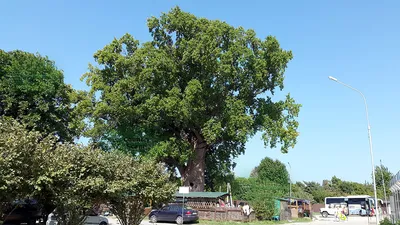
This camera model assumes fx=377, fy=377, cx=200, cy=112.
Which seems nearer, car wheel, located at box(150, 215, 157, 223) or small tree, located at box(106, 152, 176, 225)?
small tree, located at box(106, 152, 176, 225)

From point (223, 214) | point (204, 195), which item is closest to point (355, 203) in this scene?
point (223, 214)

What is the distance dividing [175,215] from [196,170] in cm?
871

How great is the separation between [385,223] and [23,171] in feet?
51.2

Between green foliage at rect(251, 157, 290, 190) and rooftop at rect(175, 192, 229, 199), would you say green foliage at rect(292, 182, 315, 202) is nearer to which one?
green foliage at rect(251, 157, 290, 190)

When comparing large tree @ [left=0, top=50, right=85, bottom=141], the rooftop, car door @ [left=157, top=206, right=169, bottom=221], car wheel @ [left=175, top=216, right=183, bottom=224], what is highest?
large tree @ [left=0, top=50, right=85, bottom=141]

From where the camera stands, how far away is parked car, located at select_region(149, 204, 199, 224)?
29.5 meters

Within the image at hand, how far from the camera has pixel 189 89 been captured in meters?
32.7

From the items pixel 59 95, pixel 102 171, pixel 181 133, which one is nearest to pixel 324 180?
pixel 181 133

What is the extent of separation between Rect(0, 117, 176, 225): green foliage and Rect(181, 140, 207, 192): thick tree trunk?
2098 cm

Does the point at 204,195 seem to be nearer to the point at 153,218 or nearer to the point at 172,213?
the point at 172,213

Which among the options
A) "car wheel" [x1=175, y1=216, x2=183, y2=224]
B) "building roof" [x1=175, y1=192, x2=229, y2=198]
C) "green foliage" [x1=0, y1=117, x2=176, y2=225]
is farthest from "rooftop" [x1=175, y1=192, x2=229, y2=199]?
"green foliage" [x1=0, y1=117, x2=176, y2=225]

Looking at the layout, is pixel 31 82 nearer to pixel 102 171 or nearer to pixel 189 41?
pixel 189 41

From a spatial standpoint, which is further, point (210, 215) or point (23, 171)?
point (210, 215)

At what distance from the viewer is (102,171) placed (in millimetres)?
13836
